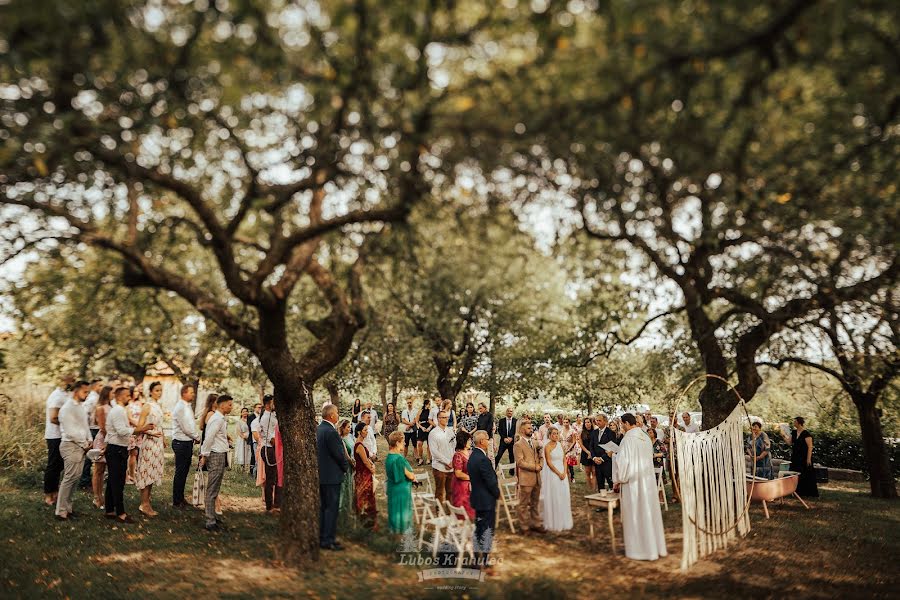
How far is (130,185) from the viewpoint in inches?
288

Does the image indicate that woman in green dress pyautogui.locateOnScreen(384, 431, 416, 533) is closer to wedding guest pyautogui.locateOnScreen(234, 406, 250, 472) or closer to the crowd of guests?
the crowd of guests

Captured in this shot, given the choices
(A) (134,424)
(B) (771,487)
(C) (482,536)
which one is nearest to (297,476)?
(C) (482,536)

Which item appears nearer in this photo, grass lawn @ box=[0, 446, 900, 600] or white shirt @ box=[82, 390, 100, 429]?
grass lawn @ box=[0, 446, 900, 600]

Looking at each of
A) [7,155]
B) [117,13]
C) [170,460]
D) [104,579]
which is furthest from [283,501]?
[170,460]

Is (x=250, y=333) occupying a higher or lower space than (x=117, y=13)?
lower

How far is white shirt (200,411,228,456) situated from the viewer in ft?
31.9

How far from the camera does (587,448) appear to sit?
635 inches

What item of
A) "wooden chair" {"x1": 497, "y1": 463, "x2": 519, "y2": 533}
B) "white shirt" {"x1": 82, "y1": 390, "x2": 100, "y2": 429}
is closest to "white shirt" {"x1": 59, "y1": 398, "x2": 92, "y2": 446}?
"white shirt" {"x1": 82, "y1": 390, "x2": 100, "y2": 429}

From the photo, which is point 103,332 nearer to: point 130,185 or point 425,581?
point 130,185

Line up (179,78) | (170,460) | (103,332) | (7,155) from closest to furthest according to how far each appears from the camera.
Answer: (7,155), (179,78), (103,332), (170,460)

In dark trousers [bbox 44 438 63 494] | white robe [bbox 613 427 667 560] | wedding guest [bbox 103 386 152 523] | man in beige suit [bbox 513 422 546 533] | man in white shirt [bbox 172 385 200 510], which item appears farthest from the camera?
man in beige suit [bbox 513 422 546 533]

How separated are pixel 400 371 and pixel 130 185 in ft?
57.8

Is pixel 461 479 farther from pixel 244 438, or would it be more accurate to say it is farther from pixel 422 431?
pixel 422 431

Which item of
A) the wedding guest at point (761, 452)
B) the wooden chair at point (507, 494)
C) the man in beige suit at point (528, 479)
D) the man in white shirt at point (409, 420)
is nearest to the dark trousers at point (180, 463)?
the wooden chair at point (507, 494)
